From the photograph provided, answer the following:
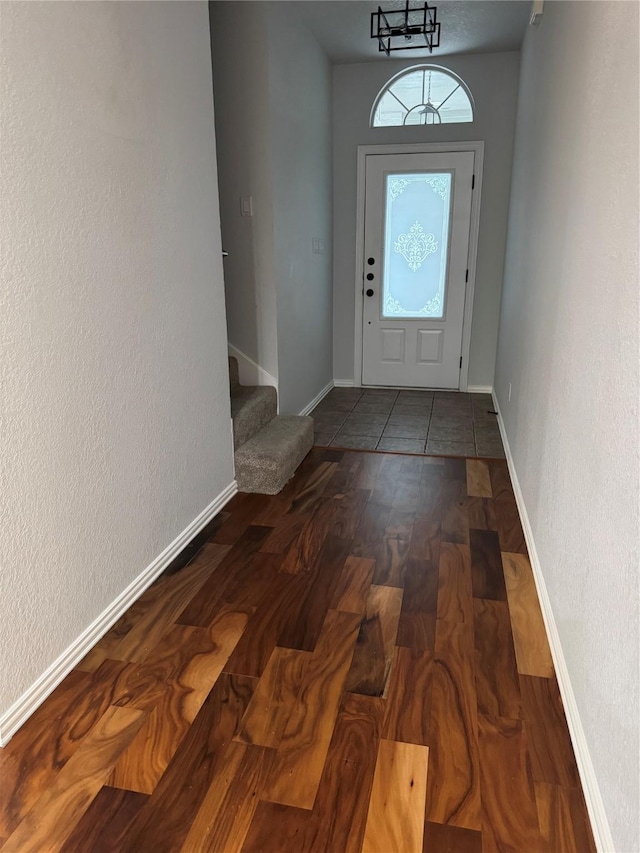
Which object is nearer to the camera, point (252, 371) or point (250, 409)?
point (250, 409)

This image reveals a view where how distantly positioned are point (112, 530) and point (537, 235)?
7.67ft

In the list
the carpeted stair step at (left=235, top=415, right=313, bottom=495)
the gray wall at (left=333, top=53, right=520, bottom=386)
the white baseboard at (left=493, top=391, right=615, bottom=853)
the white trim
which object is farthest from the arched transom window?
the white baseboard at (left=493, top=391, right=615, bottom=853)

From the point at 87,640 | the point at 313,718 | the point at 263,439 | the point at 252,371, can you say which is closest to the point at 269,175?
the point at 252,371

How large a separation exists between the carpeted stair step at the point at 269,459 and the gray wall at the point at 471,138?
7.41 feet

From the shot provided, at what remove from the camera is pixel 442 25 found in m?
3.94

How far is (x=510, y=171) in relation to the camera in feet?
15.2

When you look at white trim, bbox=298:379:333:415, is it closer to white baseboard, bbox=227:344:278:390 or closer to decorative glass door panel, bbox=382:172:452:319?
white baseboard, bbox=227:344:278:390

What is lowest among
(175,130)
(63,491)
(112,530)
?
(112,530)

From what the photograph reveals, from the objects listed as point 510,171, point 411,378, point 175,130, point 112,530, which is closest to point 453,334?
point 411,378

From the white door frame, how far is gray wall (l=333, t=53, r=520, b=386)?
0.15ft

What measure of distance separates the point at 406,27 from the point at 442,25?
665 mm

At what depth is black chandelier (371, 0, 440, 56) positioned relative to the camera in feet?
11.5

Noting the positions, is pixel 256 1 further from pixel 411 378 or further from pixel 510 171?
pixel 411 378

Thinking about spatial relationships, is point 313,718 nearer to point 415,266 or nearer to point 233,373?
point 233,373
